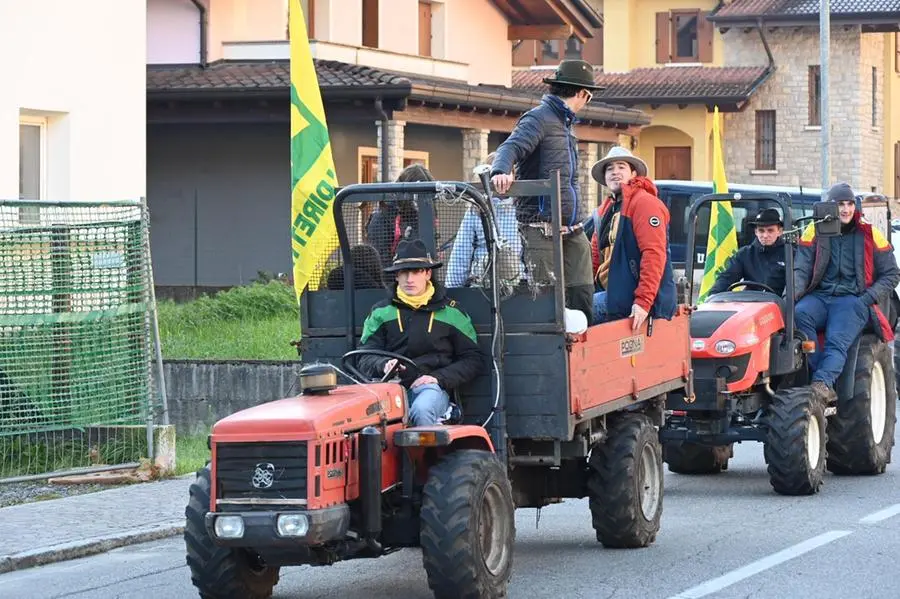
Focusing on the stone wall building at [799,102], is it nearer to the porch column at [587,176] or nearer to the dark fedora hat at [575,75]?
the porch column at [587,176]

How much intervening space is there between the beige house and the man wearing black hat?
54.3ft

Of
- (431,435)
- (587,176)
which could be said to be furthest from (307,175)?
(587,176)

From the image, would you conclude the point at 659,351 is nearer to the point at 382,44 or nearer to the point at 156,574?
the point at 156,574

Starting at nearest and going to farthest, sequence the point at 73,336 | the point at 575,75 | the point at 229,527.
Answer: the point at 229,527, the point at 575,75, the point at 73,336

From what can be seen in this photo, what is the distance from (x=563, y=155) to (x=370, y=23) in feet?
79.9

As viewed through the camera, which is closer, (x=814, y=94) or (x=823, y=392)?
(x=823, y=392)

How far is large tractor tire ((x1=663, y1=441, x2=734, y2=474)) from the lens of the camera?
15.2 metres

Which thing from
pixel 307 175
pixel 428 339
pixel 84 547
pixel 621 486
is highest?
pixel 307 175

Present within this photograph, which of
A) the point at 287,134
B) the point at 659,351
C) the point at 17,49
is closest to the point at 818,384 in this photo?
the point at 659,351

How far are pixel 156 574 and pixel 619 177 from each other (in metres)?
3.83

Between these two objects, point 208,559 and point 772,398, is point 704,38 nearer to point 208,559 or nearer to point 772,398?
point 772,398

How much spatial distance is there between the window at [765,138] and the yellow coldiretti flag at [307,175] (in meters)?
46.8

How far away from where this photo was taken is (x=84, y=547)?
11.5m

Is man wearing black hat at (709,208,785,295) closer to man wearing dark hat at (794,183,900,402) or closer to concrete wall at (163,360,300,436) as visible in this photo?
man wearing dark hat at (794,183,900,402)
